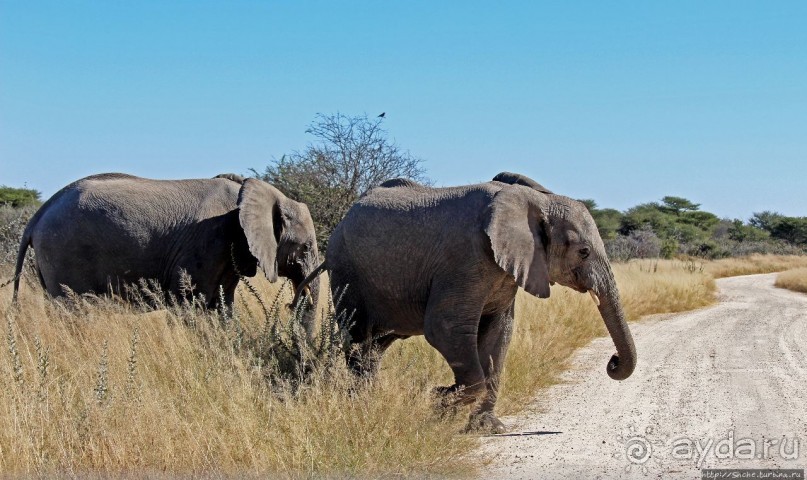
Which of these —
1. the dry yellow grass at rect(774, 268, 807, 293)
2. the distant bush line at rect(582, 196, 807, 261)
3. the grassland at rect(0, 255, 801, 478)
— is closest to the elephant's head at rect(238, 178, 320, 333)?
the grassland at rect(0, 255, 801, 478)

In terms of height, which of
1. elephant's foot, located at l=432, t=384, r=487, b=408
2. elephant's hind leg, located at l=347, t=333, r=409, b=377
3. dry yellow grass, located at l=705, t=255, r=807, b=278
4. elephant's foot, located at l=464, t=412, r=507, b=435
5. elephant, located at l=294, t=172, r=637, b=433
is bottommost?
dry yellow grass, located at l=705, t=255, r=807, b=278

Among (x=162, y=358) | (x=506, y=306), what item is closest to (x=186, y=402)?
(x=162, y=358)

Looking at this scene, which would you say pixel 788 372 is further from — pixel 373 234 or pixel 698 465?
pixel 373 234

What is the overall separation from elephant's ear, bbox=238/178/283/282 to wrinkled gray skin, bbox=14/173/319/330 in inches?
0.4

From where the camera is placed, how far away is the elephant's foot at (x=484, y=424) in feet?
23.3

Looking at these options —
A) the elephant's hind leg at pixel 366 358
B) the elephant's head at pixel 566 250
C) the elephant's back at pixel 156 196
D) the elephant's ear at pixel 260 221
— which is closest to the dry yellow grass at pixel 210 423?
the elephant's hind leg at pixel 366 358

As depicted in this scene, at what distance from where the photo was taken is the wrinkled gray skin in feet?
31.7

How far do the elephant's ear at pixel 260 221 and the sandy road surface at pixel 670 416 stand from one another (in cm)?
316

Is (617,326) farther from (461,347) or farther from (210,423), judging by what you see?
(210,423)

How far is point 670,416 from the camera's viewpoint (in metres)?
7.66

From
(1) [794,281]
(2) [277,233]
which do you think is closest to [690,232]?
(1) [794,281]

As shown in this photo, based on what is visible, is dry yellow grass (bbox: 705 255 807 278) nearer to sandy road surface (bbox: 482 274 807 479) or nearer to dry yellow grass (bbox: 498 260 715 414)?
dry yellow grass (bbox: 498 260 715 414)

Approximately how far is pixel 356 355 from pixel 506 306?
4.23ft

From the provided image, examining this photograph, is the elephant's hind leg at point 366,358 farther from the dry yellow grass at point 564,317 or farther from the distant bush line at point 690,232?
the distant bush line at point 690,232
